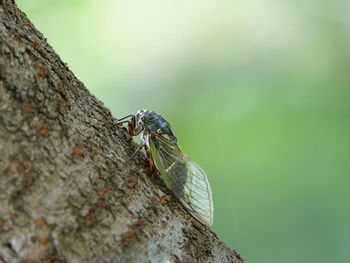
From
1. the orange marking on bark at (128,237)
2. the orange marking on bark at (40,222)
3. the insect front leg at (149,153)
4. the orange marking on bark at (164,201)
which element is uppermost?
the insect front leg at (149,153)

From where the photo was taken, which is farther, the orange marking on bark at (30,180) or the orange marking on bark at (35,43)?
the orange marking on bark at (35,43)

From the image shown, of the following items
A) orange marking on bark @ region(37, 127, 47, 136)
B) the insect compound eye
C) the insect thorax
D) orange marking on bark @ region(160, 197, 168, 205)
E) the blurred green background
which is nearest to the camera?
orange marking on bark @ region(37, 127, 47, 136)

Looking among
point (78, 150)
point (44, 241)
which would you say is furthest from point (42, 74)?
point (44, 241)

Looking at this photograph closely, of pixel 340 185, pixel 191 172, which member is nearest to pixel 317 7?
pixel 340 185

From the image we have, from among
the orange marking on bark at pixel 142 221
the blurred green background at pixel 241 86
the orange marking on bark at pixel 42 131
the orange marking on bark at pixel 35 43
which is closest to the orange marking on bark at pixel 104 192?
the orange marking on bark at pixel 142 221

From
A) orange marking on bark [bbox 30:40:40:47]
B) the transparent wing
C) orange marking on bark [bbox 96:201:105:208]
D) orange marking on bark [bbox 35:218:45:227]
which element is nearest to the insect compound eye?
the transparent wing

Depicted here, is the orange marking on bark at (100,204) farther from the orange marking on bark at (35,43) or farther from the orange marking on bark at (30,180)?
the orange marking on bark at (35,43)

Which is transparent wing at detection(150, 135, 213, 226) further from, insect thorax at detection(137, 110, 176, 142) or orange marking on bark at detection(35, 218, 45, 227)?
orange marking on bark at detection(35, 218, 45, 227)
